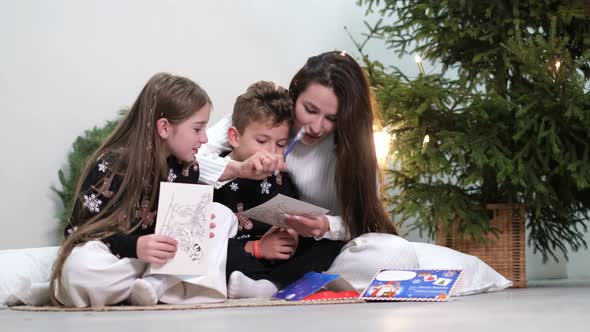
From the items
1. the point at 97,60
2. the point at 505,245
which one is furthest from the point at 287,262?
the point at 97,60

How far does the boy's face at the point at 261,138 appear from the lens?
8.34 feet

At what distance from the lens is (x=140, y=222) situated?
220 cm

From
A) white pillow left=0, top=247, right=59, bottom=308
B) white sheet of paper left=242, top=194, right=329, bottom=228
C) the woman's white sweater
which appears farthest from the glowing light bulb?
white pillow left=0, top=247, right=59, bottom=308

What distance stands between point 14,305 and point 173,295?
0.51m

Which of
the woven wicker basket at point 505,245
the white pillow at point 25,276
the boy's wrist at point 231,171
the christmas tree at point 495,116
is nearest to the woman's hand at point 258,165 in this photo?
the boy's wrist at point 231,171

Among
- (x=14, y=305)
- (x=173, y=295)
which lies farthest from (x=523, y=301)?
(x=14, y=305)

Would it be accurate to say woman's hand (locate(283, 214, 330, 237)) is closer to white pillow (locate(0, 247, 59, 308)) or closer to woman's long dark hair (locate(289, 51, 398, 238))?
woman's long dark hair (locate(289, 51, 398, 238))

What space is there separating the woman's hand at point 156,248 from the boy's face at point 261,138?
0.57 m

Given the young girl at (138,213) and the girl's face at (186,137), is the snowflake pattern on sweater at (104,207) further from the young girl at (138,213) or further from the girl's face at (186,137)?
the girl's face at (186,137)

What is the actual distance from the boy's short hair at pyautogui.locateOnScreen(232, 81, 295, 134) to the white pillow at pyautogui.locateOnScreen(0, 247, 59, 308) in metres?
0.73

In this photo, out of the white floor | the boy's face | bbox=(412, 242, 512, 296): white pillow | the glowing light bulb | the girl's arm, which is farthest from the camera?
the glowing light bulb

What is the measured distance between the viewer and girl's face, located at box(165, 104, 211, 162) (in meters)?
2.32

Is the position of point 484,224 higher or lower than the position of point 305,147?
lower

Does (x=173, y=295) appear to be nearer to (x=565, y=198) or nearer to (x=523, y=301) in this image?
(x=523, y=301)
